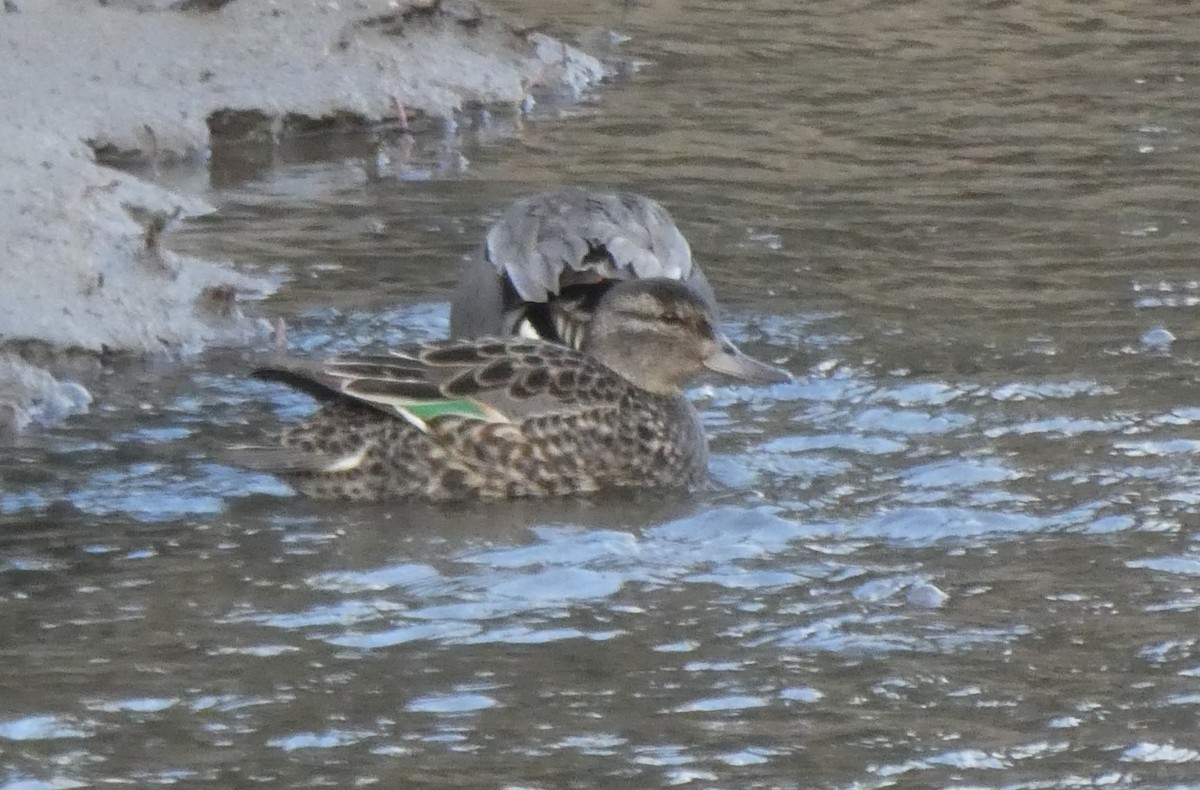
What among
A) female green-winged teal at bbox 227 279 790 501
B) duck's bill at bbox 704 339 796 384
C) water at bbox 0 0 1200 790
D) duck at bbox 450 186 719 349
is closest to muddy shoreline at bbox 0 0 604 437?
water at bbox 0 0 1200 790

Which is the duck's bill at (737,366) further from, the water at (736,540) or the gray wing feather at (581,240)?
the gray wing feather at (581,240)

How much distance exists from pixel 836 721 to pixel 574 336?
10.4 ft

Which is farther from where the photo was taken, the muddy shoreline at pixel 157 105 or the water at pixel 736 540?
the muddy shoreline at pixel 157 105

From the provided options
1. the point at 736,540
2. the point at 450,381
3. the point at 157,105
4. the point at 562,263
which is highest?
the point at 157,105

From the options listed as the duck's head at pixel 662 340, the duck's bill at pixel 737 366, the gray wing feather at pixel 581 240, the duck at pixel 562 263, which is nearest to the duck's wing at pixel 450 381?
the duck's head at pixel 662 340

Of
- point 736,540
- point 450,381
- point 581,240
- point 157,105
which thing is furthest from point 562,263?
point 157,105

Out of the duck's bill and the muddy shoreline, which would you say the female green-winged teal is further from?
the muddy shoreline

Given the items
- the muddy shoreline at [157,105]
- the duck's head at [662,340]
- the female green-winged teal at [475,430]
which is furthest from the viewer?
the muddy shoreline at [157,105]

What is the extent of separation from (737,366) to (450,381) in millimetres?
1022

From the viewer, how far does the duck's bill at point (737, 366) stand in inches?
303

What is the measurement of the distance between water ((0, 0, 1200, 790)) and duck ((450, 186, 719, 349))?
40 centimetres

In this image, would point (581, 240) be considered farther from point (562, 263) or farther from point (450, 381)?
point (450, 381)

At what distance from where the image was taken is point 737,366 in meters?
7.72

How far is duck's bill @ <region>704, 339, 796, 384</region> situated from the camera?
7.69 meters
